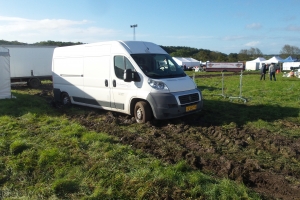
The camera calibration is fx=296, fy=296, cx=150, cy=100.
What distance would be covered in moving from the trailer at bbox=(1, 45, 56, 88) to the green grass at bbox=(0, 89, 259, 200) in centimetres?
1479

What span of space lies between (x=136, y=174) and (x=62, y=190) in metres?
1.19

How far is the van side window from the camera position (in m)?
9.20

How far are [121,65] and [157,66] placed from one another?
114cm

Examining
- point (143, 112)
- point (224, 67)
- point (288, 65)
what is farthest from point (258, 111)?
point (288, 65)

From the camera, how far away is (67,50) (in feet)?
38.7

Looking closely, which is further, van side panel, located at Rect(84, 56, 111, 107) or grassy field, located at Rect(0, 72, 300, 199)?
van side panel, located at Rect(84, 56, 111, 107)

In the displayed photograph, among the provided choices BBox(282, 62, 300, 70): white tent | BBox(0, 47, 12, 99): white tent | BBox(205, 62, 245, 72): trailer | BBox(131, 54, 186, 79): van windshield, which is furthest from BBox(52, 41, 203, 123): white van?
BBox(282, 62, 300, 70): white tent

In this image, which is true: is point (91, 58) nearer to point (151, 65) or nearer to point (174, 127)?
point (151, 65)

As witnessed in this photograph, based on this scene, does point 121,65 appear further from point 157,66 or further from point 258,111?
point 258,111

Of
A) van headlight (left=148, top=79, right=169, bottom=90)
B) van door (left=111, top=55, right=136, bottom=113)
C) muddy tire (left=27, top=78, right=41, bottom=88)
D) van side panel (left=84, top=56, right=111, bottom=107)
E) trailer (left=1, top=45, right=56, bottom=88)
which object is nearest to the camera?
van headlight (left=148, top=79, right=169, bottom=90)

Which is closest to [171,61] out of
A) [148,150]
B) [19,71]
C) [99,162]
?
[148,150]

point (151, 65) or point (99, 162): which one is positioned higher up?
point (151, 65)

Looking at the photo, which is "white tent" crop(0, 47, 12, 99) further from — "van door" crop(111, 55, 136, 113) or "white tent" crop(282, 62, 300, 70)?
"white tent" crop(282, 62, 300, 70)

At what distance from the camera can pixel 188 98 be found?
8.76 metres
